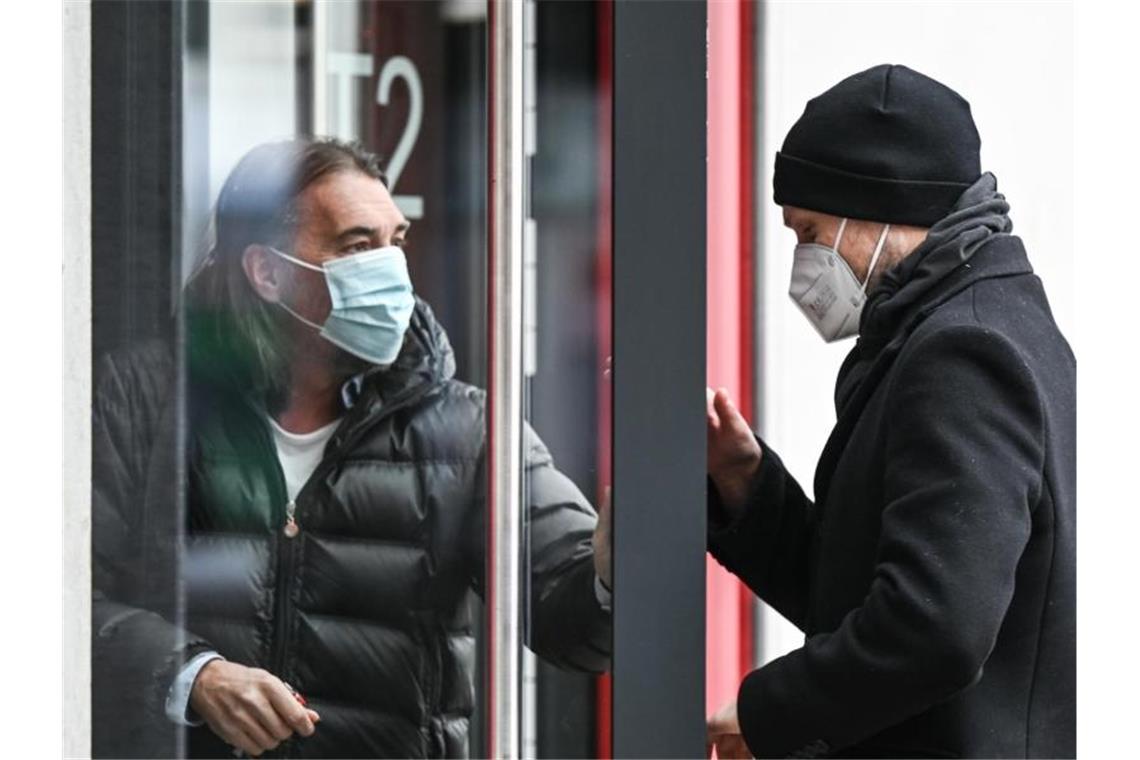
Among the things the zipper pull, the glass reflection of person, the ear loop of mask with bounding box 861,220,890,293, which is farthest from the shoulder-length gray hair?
the ear loop of mask with bounding box 861,220,890,293

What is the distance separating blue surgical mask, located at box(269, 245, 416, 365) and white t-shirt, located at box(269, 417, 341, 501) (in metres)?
0.11

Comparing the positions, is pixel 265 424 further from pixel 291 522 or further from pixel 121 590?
pixel 121 590

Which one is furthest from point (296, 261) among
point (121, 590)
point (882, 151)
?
point (882, 151)

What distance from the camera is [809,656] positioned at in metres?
2.16

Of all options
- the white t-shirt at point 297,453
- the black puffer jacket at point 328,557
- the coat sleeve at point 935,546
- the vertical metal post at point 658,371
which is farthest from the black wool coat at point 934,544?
the white t-shirt at point 297,453

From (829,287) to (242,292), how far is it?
0.69m

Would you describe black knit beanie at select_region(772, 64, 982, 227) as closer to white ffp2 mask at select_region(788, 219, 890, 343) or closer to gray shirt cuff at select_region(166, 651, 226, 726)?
white ffp2 mask at select_region(788, 219, 890, 343)

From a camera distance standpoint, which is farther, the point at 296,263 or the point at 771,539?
the point at 771,539

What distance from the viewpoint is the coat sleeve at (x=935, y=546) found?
2066 mm

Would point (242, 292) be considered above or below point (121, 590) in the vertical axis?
above

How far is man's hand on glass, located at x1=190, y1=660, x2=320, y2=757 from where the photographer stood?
2158 millimetres

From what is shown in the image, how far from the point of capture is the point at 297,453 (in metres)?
2.18

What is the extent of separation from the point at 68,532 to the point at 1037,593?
3.56ft

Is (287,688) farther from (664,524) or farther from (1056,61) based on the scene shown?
(1056,61)
